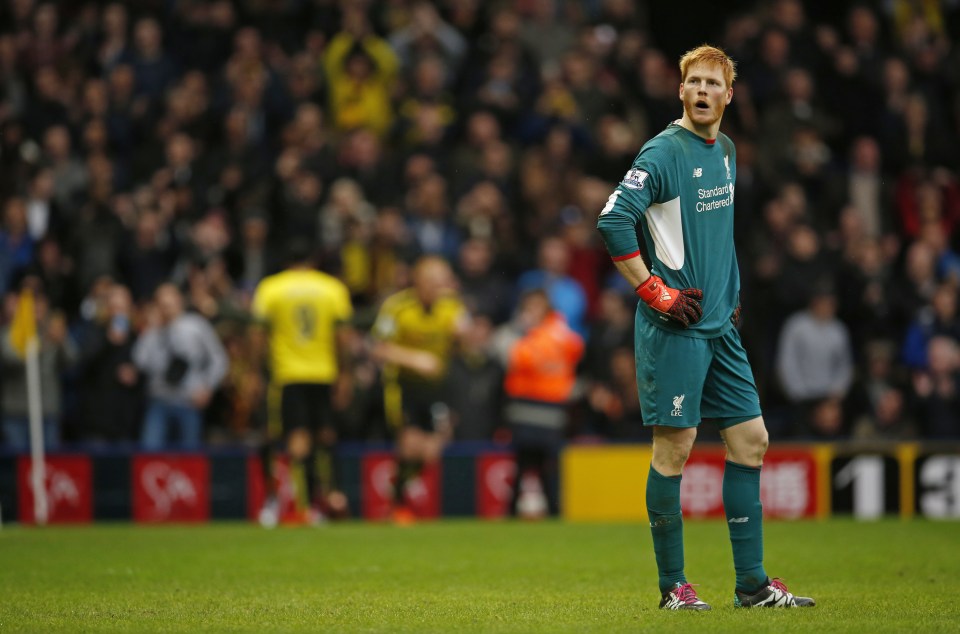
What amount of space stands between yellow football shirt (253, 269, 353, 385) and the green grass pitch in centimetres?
149

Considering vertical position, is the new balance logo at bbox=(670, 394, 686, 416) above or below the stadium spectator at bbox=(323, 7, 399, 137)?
below

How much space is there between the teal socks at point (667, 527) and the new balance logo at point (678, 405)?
1.05 feet

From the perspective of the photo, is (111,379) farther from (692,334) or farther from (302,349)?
(692,334)

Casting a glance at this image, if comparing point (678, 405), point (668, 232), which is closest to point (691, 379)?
point (678, 405)

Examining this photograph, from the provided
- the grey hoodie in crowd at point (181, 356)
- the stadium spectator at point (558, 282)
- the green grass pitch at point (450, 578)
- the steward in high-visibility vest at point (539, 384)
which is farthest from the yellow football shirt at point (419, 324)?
the grey hoodie in crowd at point (181, 356)

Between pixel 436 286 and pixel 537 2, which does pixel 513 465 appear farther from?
pixel 537 2

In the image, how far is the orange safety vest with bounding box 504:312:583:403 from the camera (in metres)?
15.2

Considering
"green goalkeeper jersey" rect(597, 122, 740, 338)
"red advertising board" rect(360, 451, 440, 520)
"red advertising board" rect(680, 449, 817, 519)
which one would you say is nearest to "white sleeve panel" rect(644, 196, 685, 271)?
"green goalkeeper jersey" rect(597, 122, 740, 338)

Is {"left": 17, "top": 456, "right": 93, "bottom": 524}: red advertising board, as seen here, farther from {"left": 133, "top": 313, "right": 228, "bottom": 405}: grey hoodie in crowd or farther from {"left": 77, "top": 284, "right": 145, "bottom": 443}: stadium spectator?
{"left": 133, "top": 313, "right": 228, "bottom": 405}: grey hoodie in crowd

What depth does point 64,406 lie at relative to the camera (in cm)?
1695

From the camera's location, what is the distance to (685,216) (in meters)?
7.09

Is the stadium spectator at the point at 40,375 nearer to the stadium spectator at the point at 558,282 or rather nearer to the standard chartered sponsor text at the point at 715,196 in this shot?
the stadium spectator at the point at 558,282

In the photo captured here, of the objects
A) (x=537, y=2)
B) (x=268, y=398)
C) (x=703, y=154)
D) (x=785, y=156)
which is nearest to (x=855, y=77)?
(x=785, y=156)

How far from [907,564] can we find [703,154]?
3.57m
